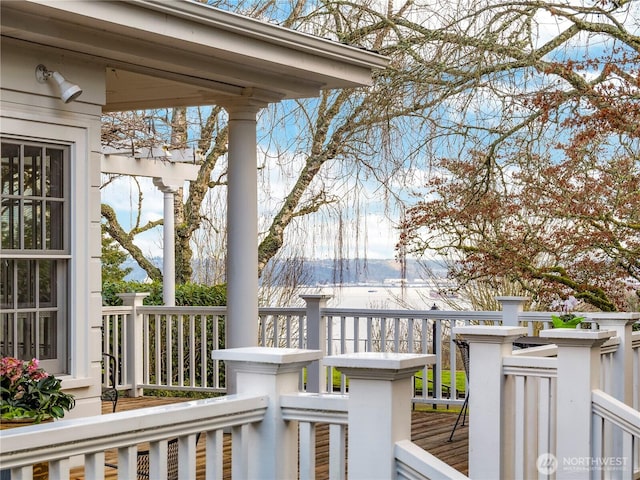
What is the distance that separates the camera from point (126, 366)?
909 cm

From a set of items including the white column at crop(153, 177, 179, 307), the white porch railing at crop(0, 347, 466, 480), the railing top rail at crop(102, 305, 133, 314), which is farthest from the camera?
the white column at crop(153, 177, 179, 307)

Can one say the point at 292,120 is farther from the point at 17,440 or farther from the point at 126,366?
the point at 17,440

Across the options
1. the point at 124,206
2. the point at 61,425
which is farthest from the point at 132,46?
the point at 124,206

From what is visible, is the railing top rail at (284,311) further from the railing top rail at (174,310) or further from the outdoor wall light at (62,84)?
the outdoor wall light at (62,84)

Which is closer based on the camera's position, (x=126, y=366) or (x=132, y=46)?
(x=132, y=46)

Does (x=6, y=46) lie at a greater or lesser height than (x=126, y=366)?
greater

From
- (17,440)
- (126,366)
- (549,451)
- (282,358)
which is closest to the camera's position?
(17,440)

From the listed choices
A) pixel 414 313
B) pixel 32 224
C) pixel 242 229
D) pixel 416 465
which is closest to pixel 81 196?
pixel 32 224

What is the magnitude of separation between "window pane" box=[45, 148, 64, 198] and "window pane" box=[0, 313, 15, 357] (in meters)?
0.66

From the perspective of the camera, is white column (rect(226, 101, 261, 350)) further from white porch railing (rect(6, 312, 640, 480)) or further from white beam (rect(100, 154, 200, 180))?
white beam (rect(100, 154, 200, 180))

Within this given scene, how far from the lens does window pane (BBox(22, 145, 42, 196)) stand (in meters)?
4.68

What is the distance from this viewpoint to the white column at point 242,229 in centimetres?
628

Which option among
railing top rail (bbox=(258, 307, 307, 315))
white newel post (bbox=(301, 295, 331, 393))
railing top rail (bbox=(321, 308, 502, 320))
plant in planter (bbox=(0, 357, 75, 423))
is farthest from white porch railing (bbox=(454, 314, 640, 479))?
railing top rail (bbox=(258, 307, 307, 315))

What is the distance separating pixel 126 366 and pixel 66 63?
480 cm
